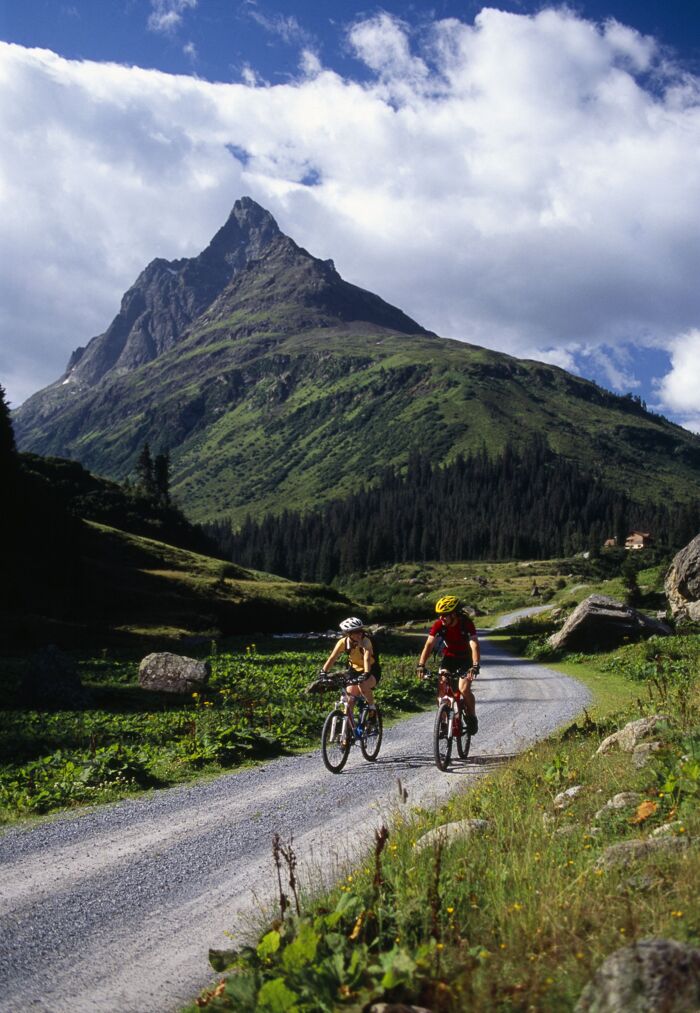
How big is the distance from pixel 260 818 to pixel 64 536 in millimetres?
54201

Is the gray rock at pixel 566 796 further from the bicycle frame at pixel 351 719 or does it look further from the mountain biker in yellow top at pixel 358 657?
the mountain biker in yellow top at pixel 358 657

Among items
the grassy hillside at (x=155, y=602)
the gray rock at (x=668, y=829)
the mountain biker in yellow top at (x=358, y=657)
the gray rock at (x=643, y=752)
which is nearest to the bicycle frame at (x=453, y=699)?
the mountain biker in yellow top at (x=358, y=657)

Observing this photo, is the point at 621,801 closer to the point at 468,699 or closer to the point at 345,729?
the point at 468,699

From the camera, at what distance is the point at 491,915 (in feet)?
17.9

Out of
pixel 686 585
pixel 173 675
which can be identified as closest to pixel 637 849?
pixel 173 675

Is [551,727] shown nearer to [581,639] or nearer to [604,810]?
[604,810]

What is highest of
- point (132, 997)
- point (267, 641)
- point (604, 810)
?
point (604, 810)

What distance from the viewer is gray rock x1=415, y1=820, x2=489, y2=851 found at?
770 cm

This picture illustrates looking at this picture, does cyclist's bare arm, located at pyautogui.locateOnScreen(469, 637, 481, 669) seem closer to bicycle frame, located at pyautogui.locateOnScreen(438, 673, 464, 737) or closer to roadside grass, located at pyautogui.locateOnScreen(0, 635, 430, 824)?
bicycle frame, located at pyautogui.locateOnScreen(438, 673, 464, 737)

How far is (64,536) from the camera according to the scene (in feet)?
195

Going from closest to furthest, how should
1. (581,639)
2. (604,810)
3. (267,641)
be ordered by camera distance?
(604,810) → (581,639) → (267,641)

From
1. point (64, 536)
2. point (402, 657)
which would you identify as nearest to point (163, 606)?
point (64, 536)

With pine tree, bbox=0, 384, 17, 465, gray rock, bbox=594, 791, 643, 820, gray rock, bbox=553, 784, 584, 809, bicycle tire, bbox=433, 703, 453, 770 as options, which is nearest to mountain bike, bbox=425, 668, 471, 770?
bicycle tire, bbox=433, 703, 453, 770

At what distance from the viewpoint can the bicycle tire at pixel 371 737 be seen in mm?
15166
